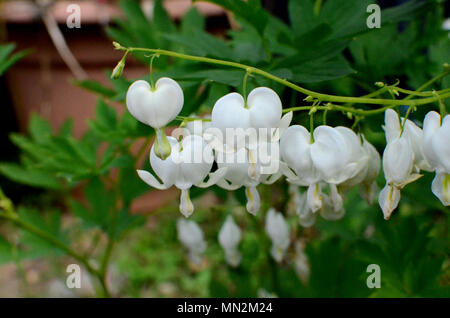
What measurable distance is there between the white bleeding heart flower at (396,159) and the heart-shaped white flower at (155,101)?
0.28 m

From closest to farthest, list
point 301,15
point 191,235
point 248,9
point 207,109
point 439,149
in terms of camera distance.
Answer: point 439,149 < point 248,9 < point 301,15 < point 207,109 < point 191,235

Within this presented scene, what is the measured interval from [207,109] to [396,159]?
52 centimetres

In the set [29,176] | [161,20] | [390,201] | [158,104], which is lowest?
[390,201]

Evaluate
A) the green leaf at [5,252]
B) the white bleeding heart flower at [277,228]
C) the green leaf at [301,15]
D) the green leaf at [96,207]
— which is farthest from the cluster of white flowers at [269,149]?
the green leaf at [5,252]

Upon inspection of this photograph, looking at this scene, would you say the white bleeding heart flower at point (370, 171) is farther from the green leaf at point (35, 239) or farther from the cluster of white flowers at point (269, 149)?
the green leaf at point (35, 239)

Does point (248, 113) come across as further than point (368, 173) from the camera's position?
No

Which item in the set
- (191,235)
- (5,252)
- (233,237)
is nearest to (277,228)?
(233,237)

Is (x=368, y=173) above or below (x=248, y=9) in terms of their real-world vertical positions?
below

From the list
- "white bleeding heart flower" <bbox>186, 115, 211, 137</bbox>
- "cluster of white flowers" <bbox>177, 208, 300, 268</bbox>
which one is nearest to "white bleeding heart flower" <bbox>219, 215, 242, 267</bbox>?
"cluster of white flowers" <bbox>177, 208, 300, 268</bbox>

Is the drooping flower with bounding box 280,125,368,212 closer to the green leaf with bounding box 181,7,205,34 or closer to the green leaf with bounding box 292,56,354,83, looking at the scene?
the green leaf with bounding box 292,56,354,83

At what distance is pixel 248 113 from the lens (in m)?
0.55

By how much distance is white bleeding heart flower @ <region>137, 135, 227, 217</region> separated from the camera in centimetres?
59

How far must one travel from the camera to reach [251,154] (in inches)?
22.0

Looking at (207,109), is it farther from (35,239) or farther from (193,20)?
(35,239)
